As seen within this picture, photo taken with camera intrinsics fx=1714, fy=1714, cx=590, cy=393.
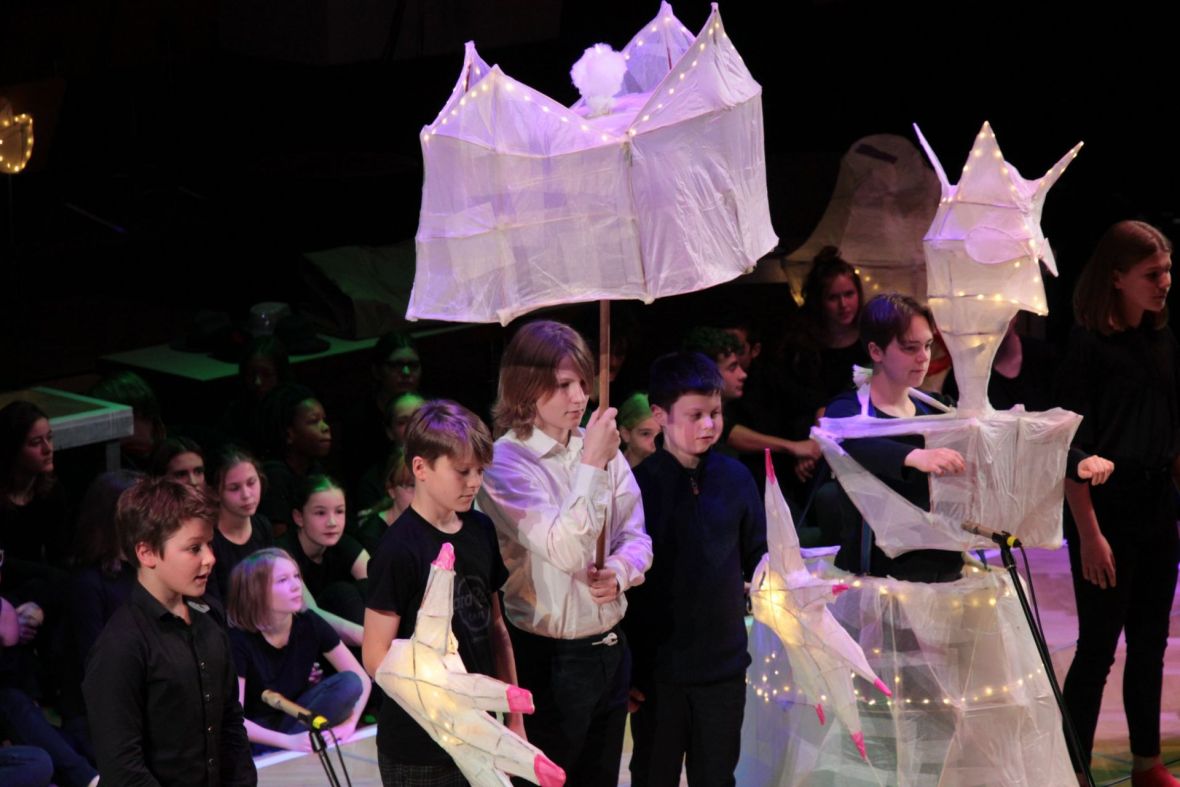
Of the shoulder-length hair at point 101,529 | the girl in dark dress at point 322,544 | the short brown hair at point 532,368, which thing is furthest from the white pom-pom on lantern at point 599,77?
the girl in dark dress at point 322,544

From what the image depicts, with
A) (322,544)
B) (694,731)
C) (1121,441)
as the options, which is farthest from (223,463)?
(1121,441)

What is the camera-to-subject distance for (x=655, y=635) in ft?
11.8

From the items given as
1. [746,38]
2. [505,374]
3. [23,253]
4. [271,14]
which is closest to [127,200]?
[23,253]

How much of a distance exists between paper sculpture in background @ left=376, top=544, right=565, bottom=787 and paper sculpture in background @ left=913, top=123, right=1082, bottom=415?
4.67 ft

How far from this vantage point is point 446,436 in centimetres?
310

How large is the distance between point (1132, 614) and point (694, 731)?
4.17ft

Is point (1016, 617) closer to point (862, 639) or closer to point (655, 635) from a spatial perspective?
point (862, 639)

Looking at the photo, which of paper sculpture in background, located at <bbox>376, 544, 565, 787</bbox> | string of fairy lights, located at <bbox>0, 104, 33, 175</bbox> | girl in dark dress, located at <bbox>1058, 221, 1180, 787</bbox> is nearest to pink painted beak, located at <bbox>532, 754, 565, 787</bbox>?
paper sculpture in background, located at <bbox>376, 544, 565, 787</bbox>

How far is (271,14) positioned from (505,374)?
3.71 metres

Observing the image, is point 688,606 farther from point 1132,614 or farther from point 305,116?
point 305,116

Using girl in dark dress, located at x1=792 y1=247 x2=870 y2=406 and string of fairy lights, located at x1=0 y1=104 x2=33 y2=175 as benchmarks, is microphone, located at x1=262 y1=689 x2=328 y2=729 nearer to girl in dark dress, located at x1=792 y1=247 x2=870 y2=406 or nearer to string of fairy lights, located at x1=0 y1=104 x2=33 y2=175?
girl in dark dress, located at x1=792 y1=247 x2=870 y2=406

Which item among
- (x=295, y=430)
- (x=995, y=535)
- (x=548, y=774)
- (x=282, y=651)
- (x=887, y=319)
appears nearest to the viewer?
(x=548, y=774)

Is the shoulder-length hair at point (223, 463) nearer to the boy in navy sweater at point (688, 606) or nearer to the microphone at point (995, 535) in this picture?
the boy in navy sweater at point (688, 606)

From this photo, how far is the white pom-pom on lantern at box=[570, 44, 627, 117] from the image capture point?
321 cm
